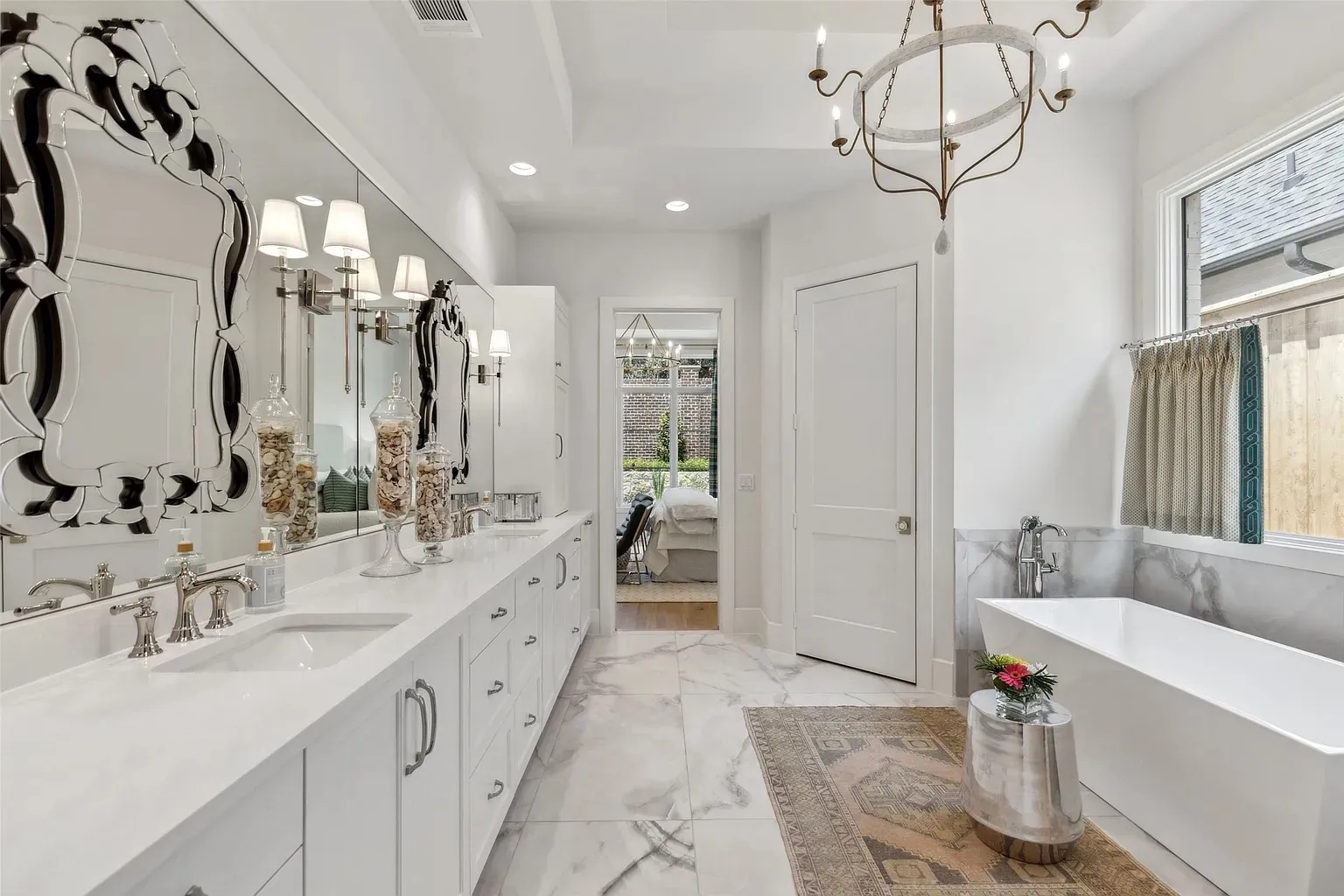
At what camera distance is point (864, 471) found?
11.2 ft

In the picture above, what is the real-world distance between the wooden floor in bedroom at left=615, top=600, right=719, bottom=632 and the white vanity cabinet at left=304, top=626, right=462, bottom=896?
9.42 ft

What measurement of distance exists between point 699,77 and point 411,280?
5.60 ft

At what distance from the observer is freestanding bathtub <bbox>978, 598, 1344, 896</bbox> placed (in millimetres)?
1449

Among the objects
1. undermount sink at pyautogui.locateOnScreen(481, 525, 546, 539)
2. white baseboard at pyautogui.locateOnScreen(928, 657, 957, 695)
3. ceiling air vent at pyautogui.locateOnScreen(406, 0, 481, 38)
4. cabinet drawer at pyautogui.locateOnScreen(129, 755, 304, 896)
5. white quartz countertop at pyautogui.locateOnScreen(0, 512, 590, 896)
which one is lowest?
white baseboard at pyautogui.locateOnScreen(928, 657, 957, 695)

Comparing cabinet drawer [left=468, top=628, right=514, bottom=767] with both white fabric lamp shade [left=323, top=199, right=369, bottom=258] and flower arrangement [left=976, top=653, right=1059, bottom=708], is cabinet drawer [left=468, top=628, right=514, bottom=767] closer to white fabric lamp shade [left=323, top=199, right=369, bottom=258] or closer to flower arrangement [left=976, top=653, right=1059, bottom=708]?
white fabric lamp shade [left=323, top=199, right=369, bottom=258]

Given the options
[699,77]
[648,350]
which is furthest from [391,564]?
[648,350]

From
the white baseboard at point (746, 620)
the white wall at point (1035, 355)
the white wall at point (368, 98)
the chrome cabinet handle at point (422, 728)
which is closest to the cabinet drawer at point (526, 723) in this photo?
the chrome cabinet handle at point (422, 728)

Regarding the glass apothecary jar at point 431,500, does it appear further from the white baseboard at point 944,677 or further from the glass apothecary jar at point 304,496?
the white baseboard at point 944,677

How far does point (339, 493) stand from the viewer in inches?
73.5

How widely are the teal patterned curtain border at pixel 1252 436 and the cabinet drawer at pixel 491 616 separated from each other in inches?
109

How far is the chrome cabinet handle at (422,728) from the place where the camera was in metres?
1.18

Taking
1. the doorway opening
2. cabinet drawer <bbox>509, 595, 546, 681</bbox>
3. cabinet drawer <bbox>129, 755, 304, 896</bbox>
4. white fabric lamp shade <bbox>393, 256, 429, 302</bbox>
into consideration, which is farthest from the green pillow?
the doorway opening

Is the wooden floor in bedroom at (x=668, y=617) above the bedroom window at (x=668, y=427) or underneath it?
underneath

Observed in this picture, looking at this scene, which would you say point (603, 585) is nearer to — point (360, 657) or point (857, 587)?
point (857, 587)
